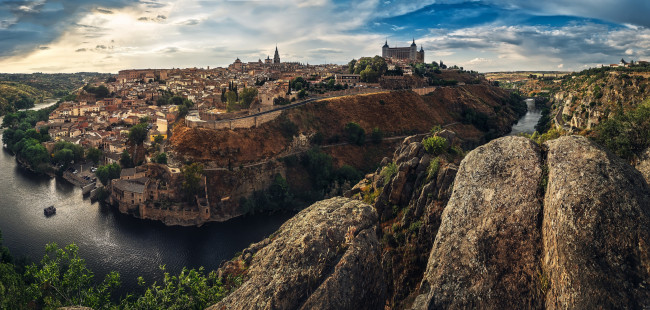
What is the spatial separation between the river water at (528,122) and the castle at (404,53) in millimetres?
42353

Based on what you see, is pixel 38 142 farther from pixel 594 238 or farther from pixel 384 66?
pixel 594 238

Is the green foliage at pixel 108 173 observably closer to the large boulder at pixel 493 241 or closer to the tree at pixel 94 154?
the tree at pixel 94 154

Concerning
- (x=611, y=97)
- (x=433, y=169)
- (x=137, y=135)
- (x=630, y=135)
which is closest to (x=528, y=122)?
(x=611, y=97)

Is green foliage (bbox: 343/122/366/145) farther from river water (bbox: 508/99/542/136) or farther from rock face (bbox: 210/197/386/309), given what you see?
rock face (bbox: 210/197/386/309)

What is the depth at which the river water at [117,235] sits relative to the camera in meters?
33.8

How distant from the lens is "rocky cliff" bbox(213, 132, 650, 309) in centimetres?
885

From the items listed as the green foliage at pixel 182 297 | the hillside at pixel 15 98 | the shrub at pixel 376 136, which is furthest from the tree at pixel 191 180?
the hillside at pixel 15 98

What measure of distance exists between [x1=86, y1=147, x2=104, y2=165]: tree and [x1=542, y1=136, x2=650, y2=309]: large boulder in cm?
6094

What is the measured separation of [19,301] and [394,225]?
17475 mm

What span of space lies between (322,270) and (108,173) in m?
47.2

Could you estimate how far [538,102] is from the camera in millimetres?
103875

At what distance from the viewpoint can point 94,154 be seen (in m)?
54.9

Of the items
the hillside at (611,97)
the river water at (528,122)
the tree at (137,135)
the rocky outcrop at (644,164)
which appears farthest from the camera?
the river water at (528,122)

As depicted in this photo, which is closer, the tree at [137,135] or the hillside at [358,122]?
the hillside at [358,122]
